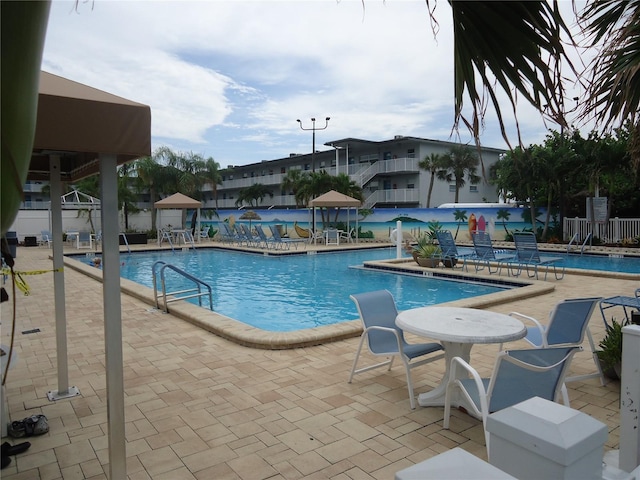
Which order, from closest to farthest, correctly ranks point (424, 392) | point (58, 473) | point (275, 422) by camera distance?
point (58, 473) → point (275, 422) → point (424, 392)

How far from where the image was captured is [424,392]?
373 centimetres

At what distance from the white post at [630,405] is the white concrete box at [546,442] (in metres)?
1.28

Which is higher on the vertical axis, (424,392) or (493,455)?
(493,455)

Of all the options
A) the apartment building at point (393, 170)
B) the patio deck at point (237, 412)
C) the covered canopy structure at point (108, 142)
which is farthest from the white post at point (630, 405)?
the apartment building at point (393, 170)

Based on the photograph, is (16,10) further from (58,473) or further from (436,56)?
(58,473)

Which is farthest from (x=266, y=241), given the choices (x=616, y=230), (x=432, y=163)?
(x=432, y=163)

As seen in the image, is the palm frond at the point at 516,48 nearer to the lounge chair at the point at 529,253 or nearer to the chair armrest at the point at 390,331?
the chair armrest at the point at 390,331

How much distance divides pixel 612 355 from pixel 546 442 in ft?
10.8

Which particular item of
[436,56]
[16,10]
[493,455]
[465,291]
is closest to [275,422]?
[493,455]

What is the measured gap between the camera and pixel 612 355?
148 inches

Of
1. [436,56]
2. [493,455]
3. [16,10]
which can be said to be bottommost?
[493,455]

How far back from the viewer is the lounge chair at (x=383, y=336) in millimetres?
3666

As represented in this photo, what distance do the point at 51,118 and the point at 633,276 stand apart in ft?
37.0

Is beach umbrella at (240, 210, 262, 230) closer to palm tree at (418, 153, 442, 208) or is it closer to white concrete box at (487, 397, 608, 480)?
palm tree at (418, 153, 442, 208)
